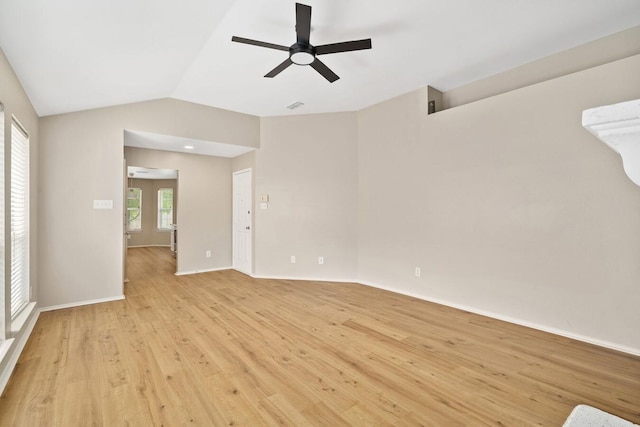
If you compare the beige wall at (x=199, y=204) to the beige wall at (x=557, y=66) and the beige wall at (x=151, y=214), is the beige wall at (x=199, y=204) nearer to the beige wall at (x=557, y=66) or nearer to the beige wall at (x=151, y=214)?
the beige wall at (x=557, y=66)

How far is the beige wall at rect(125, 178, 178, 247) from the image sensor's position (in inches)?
394

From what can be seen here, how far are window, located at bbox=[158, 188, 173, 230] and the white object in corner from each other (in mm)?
11106

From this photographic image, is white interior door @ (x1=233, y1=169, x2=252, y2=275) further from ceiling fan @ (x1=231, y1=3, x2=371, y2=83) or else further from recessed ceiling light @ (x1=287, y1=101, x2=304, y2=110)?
ceiling fan @ (x1=231, y1=3, x2=371, y2=83)

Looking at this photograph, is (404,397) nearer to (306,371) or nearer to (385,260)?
(306,371)

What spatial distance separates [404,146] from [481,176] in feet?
3.97

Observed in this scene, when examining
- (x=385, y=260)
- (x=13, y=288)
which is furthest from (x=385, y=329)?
(x=13, y=288)

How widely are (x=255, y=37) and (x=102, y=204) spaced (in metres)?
3.09

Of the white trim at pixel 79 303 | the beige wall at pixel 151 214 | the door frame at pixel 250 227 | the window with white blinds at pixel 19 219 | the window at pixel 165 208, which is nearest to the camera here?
the window with white blinds at pixel 19 219

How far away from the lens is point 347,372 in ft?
7.22

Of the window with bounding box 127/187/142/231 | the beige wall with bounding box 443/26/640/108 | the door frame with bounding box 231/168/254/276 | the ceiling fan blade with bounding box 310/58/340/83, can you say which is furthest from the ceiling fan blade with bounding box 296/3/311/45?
the window with bounding box 127/187/142/231

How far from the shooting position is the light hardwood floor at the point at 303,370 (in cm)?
176

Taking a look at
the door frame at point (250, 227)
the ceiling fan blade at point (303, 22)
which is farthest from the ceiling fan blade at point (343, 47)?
the door frame at point (250, 227)

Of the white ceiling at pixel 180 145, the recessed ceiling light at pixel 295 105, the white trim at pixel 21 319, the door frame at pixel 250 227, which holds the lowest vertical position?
the white trim at pixel 21 319

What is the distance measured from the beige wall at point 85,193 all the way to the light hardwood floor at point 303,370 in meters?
0.45
